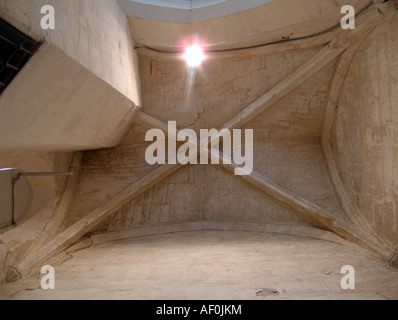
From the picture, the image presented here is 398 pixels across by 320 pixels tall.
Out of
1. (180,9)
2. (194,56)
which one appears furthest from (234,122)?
(180,9)

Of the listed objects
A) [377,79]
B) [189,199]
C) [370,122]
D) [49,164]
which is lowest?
[189,199]

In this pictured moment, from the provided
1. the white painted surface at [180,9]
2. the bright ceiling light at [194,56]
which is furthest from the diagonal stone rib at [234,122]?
the white painted surface at [180,9]

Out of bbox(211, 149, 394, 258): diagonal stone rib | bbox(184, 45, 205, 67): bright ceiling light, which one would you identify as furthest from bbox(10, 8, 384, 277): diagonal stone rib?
bbox(184, 45, 205, 67): bright ceiling light

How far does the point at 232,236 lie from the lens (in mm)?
4746

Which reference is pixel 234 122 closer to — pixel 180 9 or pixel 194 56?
pixel 194 56

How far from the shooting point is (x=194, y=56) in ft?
16.1

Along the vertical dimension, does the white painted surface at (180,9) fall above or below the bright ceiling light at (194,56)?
above

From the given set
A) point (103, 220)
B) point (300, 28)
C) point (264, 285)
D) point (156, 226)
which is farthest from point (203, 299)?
point (300, 28)

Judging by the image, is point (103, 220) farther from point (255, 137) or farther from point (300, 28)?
point (300, 28)

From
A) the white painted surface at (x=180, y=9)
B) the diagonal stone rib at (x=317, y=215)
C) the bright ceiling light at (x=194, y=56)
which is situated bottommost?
the diagonal stone rib at (x=317, y=215)

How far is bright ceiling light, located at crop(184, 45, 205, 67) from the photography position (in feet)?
15.8

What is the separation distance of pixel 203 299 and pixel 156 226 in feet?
8.30

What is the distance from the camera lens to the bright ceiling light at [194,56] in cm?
482

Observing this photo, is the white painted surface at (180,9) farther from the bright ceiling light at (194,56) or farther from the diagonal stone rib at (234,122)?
the diagonal stone rib at (234,122)
